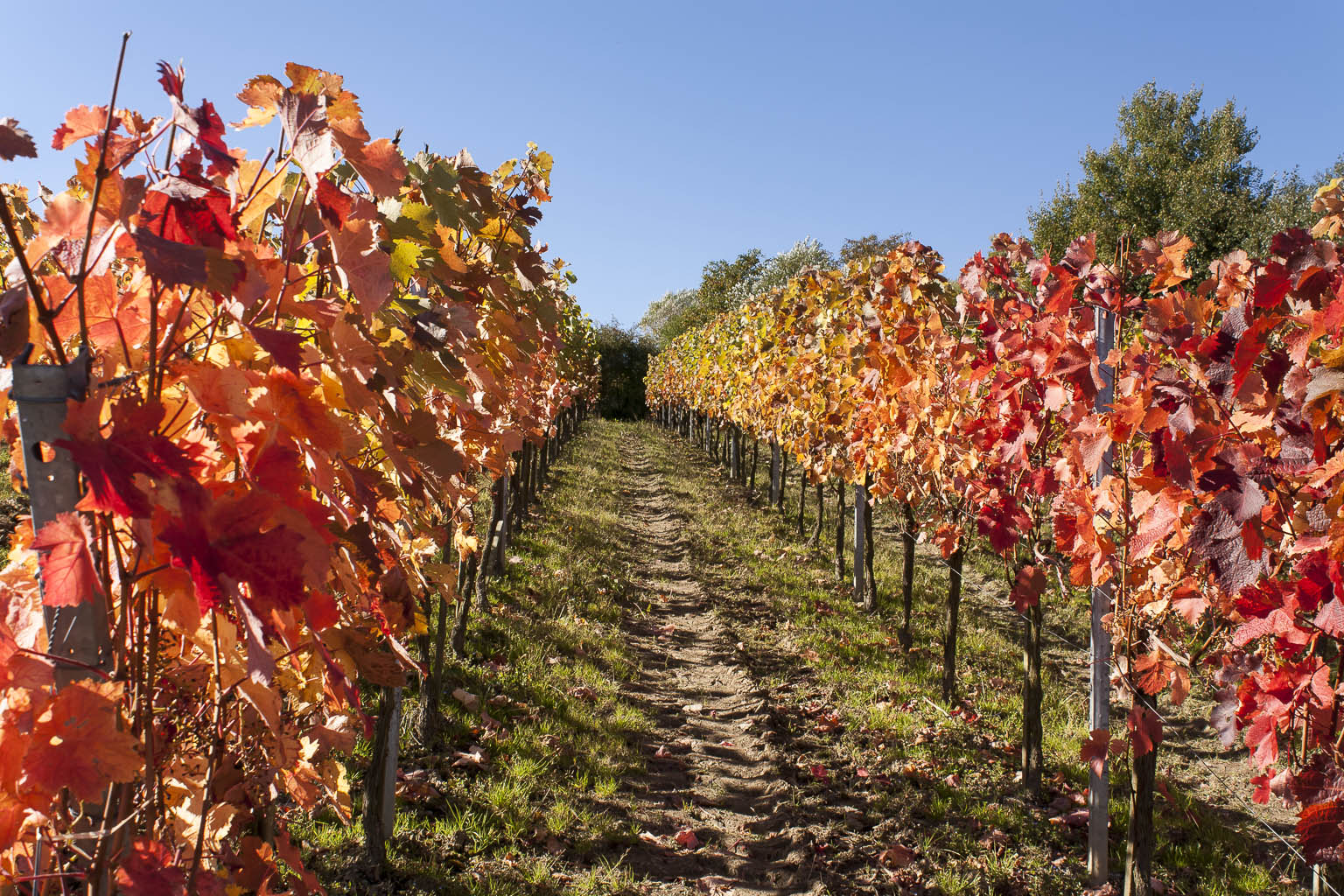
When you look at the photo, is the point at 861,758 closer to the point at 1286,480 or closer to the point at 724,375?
the point at 1286,480

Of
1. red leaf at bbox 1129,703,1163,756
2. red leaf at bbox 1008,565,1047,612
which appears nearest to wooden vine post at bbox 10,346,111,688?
red leaf at bbox 1129,703,1163,756

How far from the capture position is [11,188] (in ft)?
10.4

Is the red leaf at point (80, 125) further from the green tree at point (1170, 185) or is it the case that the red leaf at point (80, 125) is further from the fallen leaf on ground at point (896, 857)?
the green tree at point (1170, 185)

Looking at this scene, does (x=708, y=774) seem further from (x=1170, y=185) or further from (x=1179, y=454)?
(x=1170, y=185)

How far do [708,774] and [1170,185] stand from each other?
2814 centimetres

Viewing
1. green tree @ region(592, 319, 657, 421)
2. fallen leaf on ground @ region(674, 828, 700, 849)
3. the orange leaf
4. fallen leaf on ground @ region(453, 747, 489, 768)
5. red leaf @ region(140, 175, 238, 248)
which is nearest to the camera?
the orange leaf

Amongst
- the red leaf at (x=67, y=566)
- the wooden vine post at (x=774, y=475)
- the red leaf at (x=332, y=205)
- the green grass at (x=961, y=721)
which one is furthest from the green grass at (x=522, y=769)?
the wooden vine post at (x=774, y=475)

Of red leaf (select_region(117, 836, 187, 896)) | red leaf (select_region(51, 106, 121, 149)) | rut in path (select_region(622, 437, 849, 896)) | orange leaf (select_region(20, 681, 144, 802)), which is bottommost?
rut in path (select_region(622, 437, 849, 896))

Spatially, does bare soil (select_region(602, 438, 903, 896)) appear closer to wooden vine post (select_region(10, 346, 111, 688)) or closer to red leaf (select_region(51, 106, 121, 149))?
wooden vine post (select_region(10, 346, 111, 688))

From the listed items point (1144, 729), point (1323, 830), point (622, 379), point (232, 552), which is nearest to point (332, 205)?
point (232, 552)

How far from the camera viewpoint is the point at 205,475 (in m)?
1.10

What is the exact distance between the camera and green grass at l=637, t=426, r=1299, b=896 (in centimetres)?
354

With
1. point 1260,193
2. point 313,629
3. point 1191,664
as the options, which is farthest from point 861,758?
point 1260,193

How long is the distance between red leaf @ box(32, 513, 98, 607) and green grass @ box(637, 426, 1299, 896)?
3470 millimetres
